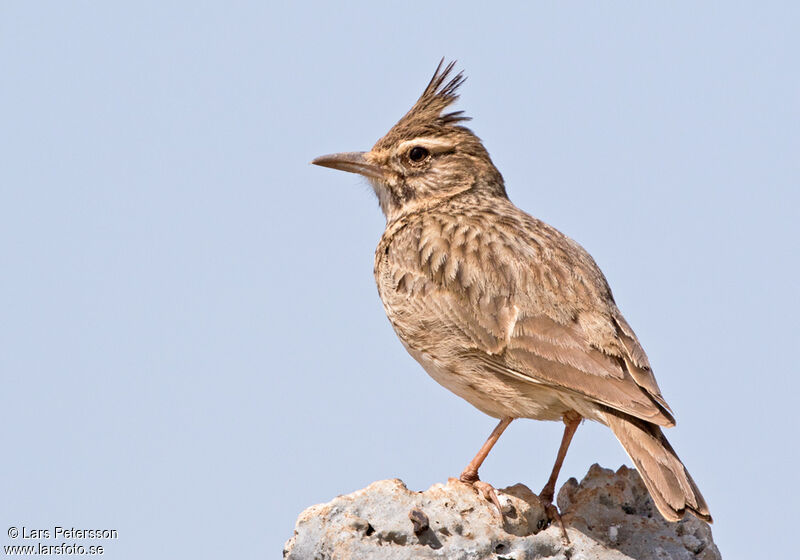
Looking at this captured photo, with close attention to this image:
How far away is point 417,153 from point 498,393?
9.98ft

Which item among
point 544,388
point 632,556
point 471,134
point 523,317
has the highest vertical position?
point 471,134

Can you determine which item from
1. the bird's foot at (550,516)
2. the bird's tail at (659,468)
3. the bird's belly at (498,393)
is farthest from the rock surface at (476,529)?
the bird's tail at (659,468)

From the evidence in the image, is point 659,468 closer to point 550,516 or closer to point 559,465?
point 550,516

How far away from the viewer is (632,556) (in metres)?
7.65

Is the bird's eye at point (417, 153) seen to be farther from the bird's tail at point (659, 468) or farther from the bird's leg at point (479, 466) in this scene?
the bird's tail at point (659, 468)

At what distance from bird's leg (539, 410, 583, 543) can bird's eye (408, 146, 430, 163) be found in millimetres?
2987

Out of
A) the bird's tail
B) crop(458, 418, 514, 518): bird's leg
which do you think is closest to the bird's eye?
crop(458, 418, 514, 518): bird's leg

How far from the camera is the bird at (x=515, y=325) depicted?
7.50m

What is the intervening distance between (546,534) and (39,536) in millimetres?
4038

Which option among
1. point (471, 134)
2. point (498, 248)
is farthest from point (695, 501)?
point (471, 134)

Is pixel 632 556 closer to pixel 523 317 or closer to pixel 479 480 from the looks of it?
pixel 479 480

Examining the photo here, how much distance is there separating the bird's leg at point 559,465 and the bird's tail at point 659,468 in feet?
2.52

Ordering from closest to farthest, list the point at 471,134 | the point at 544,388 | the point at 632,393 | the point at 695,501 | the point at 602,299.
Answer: the point at 695,501 < the point at 632,393 < the point at 544,388 < the point at 602,299 < the point at 471,134

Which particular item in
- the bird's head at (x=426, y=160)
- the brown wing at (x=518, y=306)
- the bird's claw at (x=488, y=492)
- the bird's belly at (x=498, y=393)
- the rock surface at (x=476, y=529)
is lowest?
the rock surface at (x=476, y=529)
